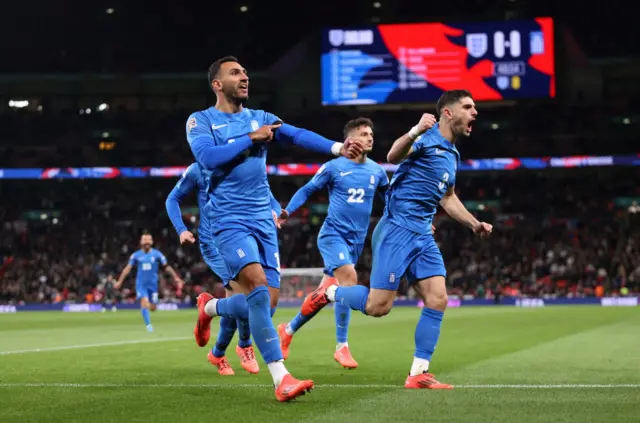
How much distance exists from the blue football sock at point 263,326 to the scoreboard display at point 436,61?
1336 inches

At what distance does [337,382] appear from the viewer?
9.48 m

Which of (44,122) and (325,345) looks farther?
(44,122)

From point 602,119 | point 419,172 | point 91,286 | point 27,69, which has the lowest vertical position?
point 91,286

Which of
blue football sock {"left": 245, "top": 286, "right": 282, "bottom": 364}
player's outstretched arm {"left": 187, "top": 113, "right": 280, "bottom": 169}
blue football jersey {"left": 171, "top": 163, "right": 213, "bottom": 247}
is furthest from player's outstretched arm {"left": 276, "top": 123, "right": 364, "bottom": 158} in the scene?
blue football jersey {"left": 171, "top": 163, "right": 213, "bottom": 247}

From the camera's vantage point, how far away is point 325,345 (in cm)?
1603

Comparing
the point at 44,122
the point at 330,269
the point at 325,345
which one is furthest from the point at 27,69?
the point at 330,269

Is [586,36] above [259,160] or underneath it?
above

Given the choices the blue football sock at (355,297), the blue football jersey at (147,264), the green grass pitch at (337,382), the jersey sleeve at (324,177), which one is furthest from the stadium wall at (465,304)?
the blue football sock at (355,297)

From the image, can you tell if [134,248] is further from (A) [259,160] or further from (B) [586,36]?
(A) [259,160]

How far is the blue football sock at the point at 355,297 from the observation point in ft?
30.7

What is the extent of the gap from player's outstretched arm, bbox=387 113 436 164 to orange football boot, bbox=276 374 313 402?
2.08 meters

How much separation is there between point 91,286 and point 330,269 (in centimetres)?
3330

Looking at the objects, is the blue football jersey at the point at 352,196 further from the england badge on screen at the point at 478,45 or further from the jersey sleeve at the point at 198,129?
the england badge on screen at the point at 478,45

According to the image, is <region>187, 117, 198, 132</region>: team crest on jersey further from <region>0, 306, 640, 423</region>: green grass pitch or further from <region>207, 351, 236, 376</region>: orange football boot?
<region>207, 351, 236, 376</region>: orange football boot
